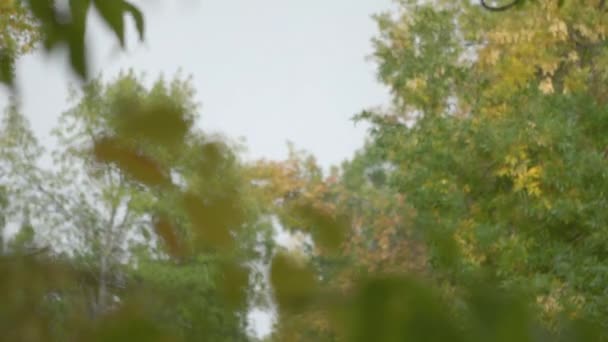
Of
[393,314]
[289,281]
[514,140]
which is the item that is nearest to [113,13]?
[289,281]

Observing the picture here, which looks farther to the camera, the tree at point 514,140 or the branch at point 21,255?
the tree at point 514,140

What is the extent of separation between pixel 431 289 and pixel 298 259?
1.12ft

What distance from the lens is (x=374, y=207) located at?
29422 millimetres

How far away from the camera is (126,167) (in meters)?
1.01

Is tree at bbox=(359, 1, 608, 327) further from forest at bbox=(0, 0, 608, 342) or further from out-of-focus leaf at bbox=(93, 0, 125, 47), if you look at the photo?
out-of-focus leaf at bbox=(93, 0, 125, 47)

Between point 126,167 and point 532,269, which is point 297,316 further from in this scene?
point 532,269

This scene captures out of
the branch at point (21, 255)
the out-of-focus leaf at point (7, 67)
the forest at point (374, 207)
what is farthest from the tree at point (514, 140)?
the branch at point (21, 255)

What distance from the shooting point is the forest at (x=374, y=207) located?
2.82 feet

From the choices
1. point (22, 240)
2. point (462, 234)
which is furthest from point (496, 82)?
point (22, 240)

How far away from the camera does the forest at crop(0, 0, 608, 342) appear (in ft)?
2.82

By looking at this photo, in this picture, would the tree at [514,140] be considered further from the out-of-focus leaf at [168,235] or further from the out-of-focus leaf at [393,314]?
the out-of-focus leaf at [393,314]

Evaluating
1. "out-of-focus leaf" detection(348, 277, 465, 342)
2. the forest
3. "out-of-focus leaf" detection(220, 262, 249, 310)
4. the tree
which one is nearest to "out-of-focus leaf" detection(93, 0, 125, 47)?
the forest

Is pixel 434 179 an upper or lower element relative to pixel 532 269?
upper

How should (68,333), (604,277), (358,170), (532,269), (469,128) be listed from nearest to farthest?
(68,333), (604,277), (532,269), (469,128), (358,170)
